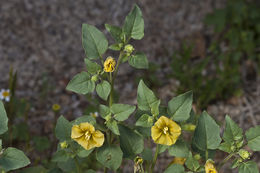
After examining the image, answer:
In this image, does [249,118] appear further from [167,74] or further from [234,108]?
[167,74]

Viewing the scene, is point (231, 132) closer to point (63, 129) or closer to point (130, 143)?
point (130, 143)

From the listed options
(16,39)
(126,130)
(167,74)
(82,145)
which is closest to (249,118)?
(167,74)

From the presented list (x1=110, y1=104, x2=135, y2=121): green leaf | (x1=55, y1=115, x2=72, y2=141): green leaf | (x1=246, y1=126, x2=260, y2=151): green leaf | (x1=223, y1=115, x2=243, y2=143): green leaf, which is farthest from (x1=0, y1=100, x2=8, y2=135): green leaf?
(x1=246, y1=126, x2=260, y2=151): green leaf

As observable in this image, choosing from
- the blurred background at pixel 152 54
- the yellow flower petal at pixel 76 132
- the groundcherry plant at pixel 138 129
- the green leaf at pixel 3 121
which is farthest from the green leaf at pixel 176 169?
the blurred background at pixel 152 54

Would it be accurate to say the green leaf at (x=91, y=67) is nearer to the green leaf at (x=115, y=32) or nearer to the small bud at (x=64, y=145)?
the green leaf at (x=115, y=32)

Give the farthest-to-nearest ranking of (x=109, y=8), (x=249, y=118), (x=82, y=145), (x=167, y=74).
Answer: (x=109, y=8)
(x=167, y=74)
(x=249, y=118)
(x=82, y=145)

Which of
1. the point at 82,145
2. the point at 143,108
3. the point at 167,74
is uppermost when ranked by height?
the point at 143,108

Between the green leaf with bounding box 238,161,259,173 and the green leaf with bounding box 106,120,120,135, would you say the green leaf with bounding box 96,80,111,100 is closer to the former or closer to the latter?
the green leaf with bounding box 106,120,120,135
